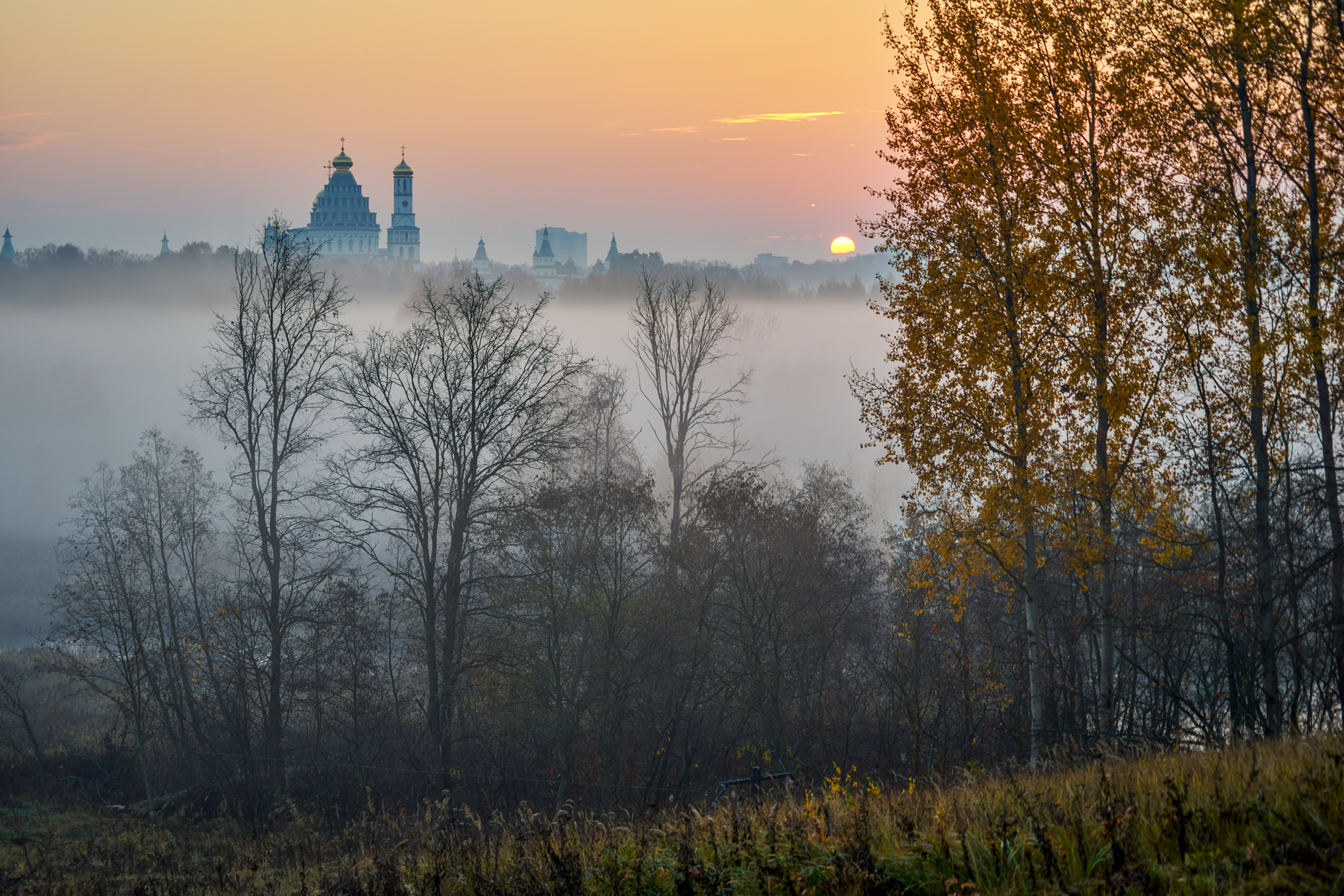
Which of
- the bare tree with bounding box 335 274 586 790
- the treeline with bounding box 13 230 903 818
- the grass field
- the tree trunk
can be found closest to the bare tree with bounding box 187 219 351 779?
the treeline with bounding box 13 230 903 818

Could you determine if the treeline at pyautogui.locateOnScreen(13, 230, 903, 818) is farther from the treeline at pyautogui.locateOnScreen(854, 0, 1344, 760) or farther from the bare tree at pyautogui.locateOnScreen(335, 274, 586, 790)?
the treeline at pyautogui.locateOnScreen(854, 0, 1344, 760)

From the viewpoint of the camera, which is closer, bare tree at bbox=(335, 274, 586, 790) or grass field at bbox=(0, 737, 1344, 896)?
grass field at bbox=(0, 737, 1344, 896)

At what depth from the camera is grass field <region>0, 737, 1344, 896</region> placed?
4.36 m

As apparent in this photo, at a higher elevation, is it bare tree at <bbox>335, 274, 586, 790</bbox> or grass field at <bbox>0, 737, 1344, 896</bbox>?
bare tree at <bbox>335, 274, 586, 790</bbox>

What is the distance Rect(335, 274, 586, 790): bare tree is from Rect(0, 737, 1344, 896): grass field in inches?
532

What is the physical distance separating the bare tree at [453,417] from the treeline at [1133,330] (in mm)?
10451

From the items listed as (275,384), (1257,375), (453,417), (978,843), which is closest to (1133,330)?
(1257,375)

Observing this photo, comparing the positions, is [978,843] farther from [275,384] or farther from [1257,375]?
[275,384]

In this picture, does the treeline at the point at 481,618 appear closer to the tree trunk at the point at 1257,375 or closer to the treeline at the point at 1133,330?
the treeline at the point at 1133,330

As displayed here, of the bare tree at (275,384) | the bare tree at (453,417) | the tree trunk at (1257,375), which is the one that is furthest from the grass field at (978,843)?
the bare tree at (275,384)

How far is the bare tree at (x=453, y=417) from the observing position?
21.6 meters

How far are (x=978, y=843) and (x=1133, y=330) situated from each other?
402 inches

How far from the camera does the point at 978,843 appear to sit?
489cm

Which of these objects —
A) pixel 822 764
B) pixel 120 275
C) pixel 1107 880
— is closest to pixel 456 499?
pixel 822 764
